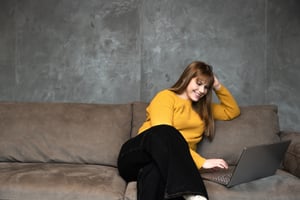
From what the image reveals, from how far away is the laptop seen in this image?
175 centimetres

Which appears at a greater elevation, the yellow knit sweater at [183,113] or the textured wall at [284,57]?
the textured wall at [284,57]

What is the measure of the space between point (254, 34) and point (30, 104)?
172 centimetres

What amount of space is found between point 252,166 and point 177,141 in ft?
1.24

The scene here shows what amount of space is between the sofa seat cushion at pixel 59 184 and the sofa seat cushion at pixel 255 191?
113mm

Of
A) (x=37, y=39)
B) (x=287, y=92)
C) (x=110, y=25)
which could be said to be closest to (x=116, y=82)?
(x=110, y=25)

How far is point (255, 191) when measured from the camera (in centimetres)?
185

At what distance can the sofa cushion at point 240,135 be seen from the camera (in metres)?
2.36

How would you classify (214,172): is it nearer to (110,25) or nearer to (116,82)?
(116,82)

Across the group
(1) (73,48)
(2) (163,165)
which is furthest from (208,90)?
(1) (73,48)

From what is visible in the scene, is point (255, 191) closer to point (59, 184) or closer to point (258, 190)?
point (258, 190)

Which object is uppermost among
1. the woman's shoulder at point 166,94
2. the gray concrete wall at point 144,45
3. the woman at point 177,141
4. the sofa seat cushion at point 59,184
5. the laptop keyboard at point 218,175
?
the gray concrete wall at point 144,45

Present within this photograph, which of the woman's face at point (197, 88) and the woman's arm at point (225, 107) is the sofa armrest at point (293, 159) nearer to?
the woman's arm at point (225, 107)

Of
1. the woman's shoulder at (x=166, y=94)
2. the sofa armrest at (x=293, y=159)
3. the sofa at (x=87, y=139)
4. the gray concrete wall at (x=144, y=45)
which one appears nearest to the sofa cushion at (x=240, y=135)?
the sofa at (x=87, y=139)

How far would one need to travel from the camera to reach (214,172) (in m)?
2.05
